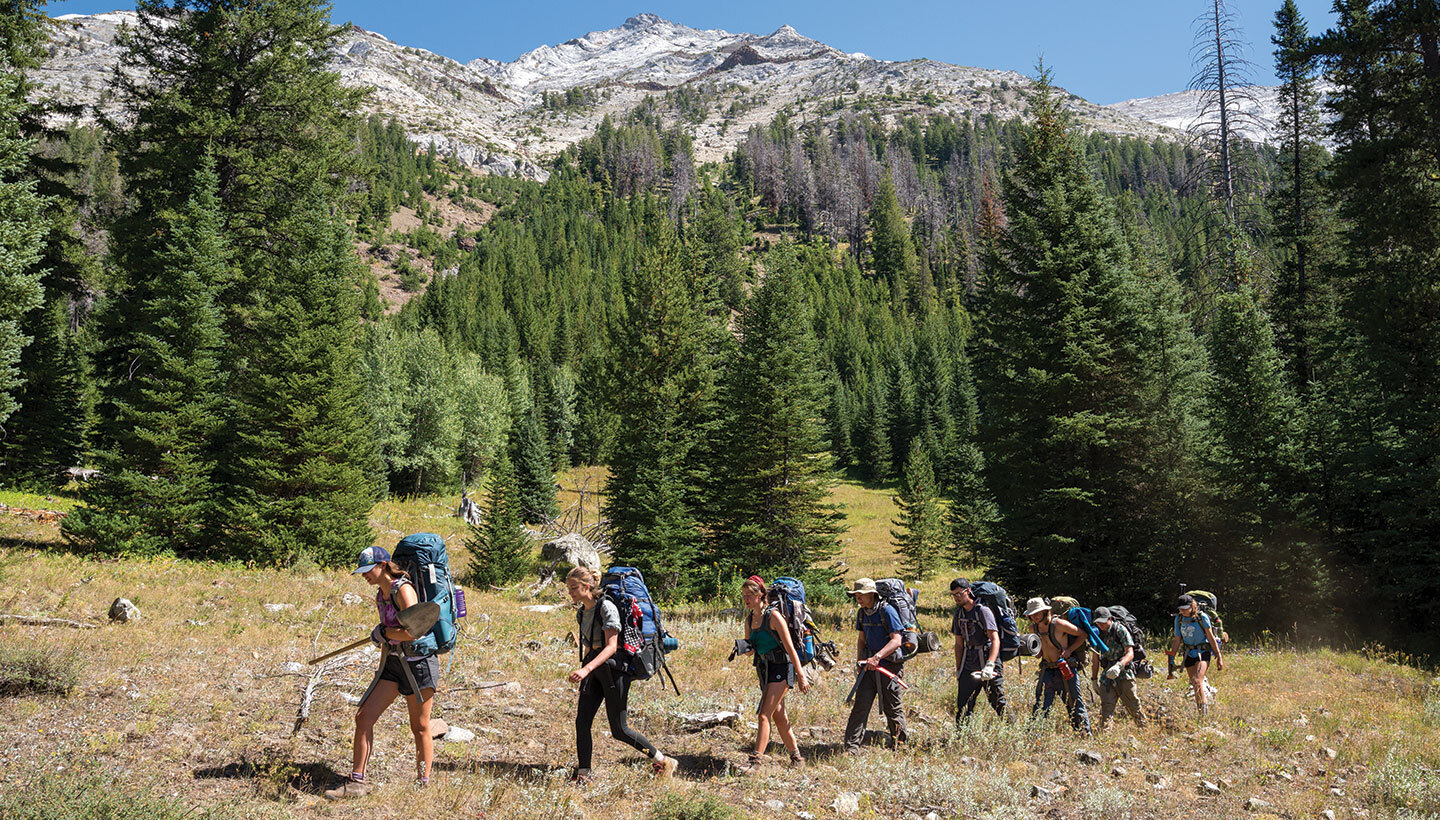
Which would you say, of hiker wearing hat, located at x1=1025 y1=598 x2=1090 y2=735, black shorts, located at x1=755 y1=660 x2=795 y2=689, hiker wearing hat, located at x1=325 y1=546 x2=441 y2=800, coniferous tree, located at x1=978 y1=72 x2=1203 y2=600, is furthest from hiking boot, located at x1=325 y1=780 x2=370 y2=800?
coniferous tree, located at x1=978 y1=72 x2=1203 y2=600

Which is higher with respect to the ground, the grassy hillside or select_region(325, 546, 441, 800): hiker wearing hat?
select_region(325, 546, 441, 800): hiker wearing hat

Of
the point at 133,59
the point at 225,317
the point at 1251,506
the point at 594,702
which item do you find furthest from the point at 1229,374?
the point at 133,59

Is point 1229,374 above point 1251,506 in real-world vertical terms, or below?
above

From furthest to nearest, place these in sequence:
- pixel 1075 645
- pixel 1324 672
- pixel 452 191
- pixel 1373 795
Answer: pixel 452 191, pixel 1324 672, pixel 1075 645, pixel 1373 795

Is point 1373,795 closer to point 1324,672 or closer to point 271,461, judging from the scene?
point 1324,672

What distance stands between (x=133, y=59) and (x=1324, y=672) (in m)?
33.9

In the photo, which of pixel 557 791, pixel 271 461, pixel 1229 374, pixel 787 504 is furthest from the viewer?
pixel 787 504

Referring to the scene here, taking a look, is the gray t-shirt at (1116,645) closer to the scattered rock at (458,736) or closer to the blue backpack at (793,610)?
the blue backpack at (793,610)

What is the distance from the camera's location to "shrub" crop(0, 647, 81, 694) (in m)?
7.17

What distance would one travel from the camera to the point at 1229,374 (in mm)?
19500

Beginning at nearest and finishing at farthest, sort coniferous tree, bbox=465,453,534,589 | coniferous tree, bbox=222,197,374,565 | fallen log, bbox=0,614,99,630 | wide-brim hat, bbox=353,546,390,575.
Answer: wide-brim hat, bbox=353,546,390,575
fallen log, bbox=0,614,99,630
coniferous tree, bbox=222,197,374,565
coniferous tree, bbox=465,453,534,589

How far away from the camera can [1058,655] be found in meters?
9.06

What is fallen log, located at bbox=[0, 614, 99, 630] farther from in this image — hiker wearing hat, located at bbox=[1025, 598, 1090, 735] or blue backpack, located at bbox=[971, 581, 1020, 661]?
hiker wearing hat, located at bbox=[1025, 598, 1090, 735]

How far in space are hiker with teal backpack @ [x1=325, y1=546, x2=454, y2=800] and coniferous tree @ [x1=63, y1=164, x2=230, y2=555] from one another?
14.3m
